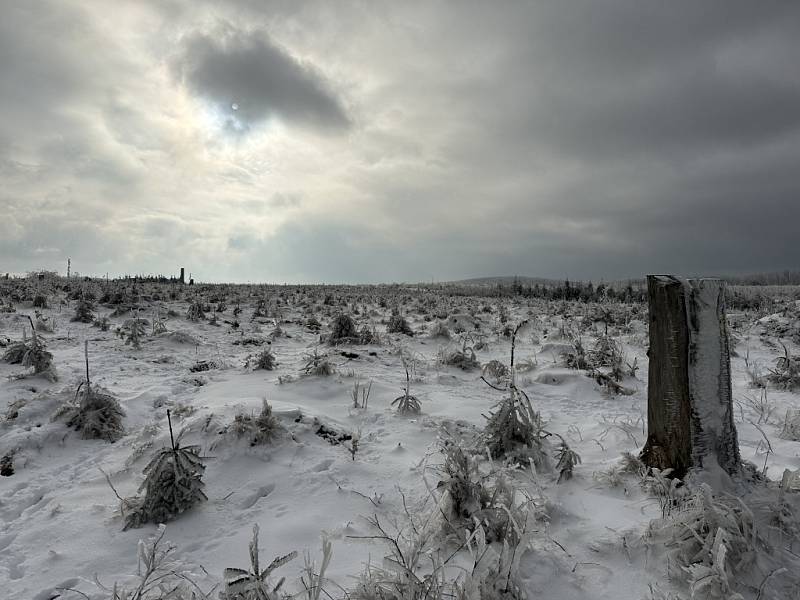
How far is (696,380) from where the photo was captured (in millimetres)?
3111

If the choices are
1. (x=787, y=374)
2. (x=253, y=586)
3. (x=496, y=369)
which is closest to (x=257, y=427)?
(x=253, y=586)

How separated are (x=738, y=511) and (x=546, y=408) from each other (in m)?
3.21

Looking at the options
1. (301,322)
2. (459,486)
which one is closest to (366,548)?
(459,486)

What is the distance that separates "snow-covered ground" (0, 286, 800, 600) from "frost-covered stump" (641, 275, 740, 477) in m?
0.44

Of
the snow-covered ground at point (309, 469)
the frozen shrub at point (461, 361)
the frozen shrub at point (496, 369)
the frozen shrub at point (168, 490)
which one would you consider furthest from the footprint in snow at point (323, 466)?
the frozen shrub at point (461, 361)

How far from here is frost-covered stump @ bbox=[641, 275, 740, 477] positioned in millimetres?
3086

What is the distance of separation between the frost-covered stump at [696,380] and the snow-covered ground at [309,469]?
0.44 metres

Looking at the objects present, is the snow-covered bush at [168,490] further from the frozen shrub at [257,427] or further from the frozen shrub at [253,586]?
the frozen shrub at [253,586]

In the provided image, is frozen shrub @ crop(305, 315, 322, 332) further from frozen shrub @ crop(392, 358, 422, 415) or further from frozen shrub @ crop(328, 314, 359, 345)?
frozen shrub @ crop(392, 358, 422, 415)

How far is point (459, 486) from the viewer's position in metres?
2.87

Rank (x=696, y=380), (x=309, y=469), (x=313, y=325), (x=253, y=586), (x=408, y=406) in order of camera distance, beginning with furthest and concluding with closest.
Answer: (x=313, y=325) < (x=408, y=406) < (x=309, y=469) < (x=696, y=380) < (x=253, y=586)

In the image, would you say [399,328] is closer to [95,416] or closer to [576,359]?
[576,359]

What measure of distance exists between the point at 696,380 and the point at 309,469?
3.02 metres

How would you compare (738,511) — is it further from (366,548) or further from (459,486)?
(366,548)
